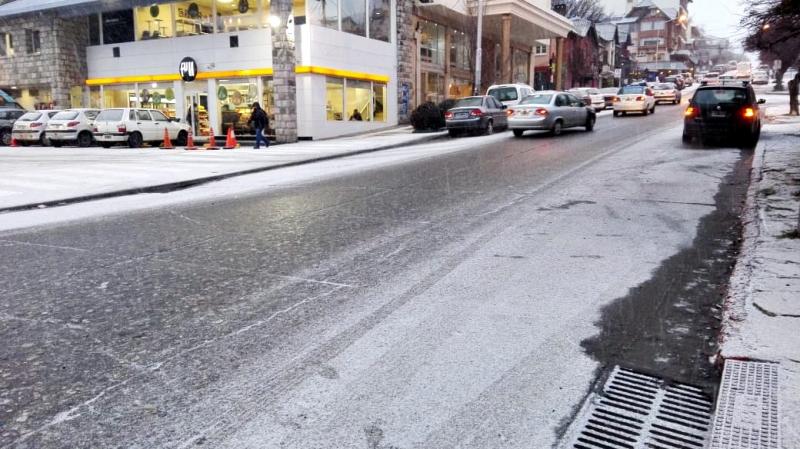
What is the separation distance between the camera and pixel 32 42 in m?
32.6

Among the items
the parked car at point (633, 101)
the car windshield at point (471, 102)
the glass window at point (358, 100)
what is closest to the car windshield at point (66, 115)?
the glass window at point (358, 100)

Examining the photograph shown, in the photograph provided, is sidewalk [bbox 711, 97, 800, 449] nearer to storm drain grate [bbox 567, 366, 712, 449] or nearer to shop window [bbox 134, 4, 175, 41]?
storm drain grate [bbox 567, 366, 712, 449]

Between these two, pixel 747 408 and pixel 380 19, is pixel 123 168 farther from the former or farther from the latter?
pixel 380 19

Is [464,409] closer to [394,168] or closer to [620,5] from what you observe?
[394,168]

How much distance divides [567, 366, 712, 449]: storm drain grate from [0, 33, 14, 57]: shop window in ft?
129

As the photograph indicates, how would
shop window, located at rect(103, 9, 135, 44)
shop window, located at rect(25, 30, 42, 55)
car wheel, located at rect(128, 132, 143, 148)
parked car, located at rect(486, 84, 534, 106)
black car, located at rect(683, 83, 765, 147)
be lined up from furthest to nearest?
1. shop window, located at rect(25, 30, 42, 55)
2. shop window, located at rect(103, 9, 135, 44)
3. parked car, located at rect(486, 84, 534, 106)
4. car wheel, located at rect(128, 132, 143, 148)
5. black car, located at rect(683, 83, 765, 147)

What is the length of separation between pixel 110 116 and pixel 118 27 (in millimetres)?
9424

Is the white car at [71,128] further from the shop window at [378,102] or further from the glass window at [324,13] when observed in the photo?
the shop window at [378,102]

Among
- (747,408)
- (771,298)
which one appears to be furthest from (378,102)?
(747,408)

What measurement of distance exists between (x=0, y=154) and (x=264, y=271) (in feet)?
65.5

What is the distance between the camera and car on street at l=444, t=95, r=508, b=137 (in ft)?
75.3

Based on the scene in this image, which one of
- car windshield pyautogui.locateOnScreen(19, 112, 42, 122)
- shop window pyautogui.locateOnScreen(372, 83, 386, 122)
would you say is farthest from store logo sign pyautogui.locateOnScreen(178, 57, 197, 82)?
shop window pyautogui.locateOnScreen(372, 83, 386, 122)

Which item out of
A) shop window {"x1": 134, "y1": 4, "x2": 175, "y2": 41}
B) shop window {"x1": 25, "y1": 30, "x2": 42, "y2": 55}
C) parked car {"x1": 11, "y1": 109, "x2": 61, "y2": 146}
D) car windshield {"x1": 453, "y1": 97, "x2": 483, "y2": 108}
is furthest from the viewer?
shop window {"x1": 25, "y1": 30, "x2": 42, "y2": 55}

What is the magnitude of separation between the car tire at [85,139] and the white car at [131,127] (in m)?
0.43
